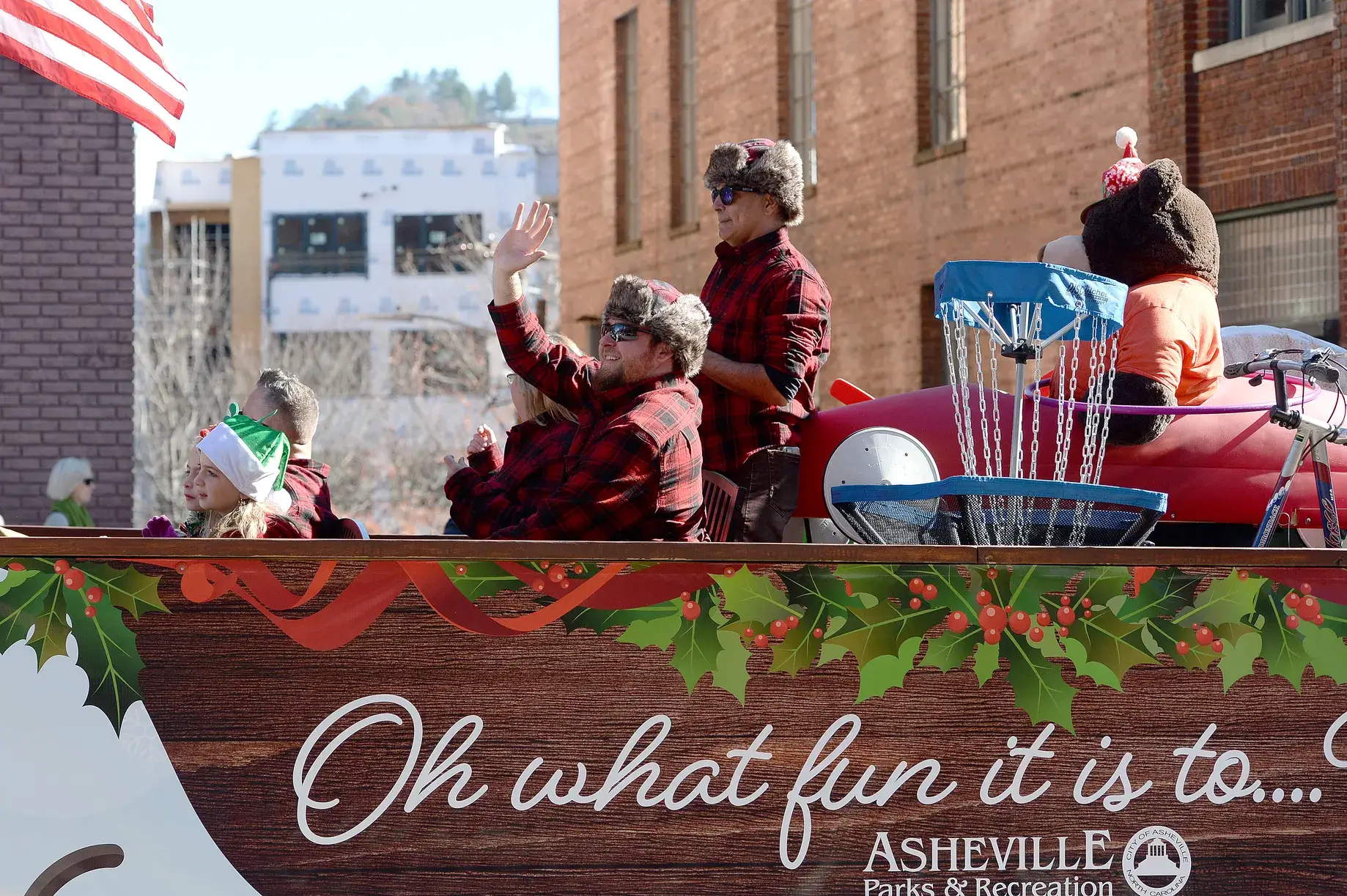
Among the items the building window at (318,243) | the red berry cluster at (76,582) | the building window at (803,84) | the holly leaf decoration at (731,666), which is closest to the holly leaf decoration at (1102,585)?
the holly leaf decoration at (731,666)

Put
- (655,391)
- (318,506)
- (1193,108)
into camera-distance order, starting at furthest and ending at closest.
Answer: (1193,108), (318,506), (655,391)

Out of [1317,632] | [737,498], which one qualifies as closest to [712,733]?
[1317,632]

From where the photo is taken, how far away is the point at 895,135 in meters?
19.7

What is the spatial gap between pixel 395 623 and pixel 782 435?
2.08 meters

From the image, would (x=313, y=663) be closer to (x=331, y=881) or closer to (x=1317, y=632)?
(x=331, y=881)

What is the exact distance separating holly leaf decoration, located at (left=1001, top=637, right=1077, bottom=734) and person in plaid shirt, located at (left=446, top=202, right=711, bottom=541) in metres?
0.95

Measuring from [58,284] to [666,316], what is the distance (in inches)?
354

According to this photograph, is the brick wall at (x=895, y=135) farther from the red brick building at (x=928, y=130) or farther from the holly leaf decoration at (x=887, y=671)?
the holly leaf decoration at (x=887, y=671)

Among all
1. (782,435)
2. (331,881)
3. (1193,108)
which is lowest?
(331,881)

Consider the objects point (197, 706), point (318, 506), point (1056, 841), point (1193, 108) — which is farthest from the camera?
point (1193, 108)

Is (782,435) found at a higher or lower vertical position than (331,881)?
higher

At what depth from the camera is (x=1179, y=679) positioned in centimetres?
380

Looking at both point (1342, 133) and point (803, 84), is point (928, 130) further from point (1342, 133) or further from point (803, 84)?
point (1342, 133)

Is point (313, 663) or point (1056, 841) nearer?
point (313, 663)
